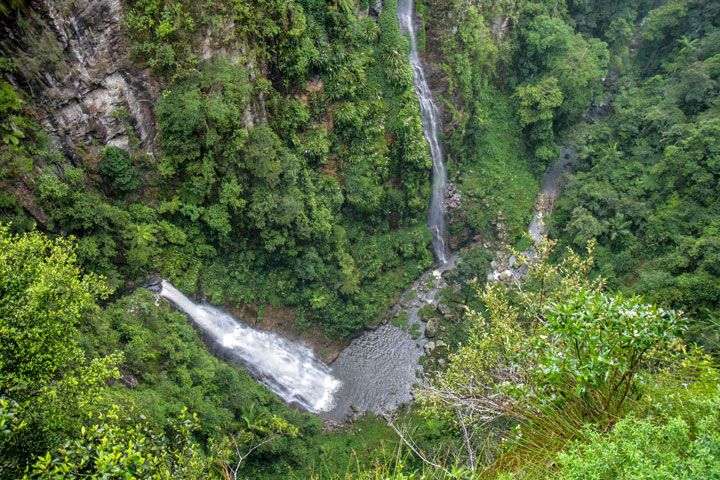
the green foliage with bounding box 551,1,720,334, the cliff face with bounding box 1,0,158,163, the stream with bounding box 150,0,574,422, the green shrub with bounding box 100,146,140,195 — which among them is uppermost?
the cliff face with bounding box 1,0,158,163

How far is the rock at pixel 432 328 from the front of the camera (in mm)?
18219

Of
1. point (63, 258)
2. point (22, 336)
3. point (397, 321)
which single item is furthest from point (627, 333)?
point (397, 321)

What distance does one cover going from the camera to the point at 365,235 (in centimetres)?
1975

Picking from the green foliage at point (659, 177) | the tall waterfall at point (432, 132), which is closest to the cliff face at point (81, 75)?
the tall waterfall at point (432, 132)

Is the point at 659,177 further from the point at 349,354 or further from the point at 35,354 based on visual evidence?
the point at 35,354

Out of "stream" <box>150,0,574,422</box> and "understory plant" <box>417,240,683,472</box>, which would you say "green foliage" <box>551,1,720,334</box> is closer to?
"stream" <box>150,0,574,422</box>

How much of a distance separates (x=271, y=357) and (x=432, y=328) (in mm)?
7365

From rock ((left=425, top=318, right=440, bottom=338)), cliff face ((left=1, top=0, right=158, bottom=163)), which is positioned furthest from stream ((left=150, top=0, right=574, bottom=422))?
cliff face ((left=1, top=0, right=158, bottom=163))

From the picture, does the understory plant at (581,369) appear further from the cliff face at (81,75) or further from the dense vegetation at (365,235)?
the cliff face at (81,75)

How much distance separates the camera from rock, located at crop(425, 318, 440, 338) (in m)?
18.2

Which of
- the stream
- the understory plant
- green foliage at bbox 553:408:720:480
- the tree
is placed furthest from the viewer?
the stream

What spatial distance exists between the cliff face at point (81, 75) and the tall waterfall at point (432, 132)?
12.9 meters

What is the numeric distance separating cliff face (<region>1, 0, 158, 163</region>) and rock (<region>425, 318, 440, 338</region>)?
13.6 meters

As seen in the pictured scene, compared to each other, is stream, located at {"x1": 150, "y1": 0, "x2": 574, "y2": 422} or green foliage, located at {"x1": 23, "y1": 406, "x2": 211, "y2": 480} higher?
green foliage, located at {"x1": 23, "y1": 406, "x2": 211, "y2": 480}
